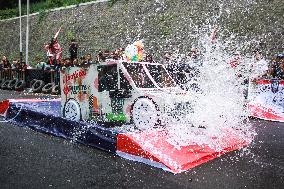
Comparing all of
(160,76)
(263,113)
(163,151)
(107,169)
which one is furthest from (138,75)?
(263,113)

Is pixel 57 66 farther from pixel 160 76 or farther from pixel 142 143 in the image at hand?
pixel 142 143

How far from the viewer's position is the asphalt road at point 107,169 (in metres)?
5.36

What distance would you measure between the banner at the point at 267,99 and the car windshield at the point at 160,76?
16.2 ft

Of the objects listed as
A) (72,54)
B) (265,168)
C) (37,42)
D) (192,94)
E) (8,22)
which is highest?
(8,22)

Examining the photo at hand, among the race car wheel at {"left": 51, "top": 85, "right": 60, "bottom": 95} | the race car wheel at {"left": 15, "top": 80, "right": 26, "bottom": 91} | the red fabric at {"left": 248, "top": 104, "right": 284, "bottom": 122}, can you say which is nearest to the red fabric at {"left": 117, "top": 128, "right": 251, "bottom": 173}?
the red fabric at {"left": 248, "top": 104, "right": 284, "bottom": 122}

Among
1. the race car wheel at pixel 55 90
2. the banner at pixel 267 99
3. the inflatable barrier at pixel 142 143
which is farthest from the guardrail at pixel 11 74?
the banner at pixel 267 99

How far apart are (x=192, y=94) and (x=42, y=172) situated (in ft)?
13.5

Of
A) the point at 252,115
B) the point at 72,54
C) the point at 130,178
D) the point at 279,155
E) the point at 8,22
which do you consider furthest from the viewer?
the point at 8,22

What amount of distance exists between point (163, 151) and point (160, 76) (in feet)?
10.4

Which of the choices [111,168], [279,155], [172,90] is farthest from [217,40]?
[111,168]

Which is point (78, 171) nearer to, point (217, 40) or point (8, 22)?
point (217, 40)

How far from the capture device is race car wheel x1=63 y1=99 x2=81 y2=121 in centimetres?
939

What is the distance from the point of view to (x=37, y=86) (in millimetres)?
20109

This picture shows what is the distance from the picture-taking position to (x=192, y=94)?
8.48m
